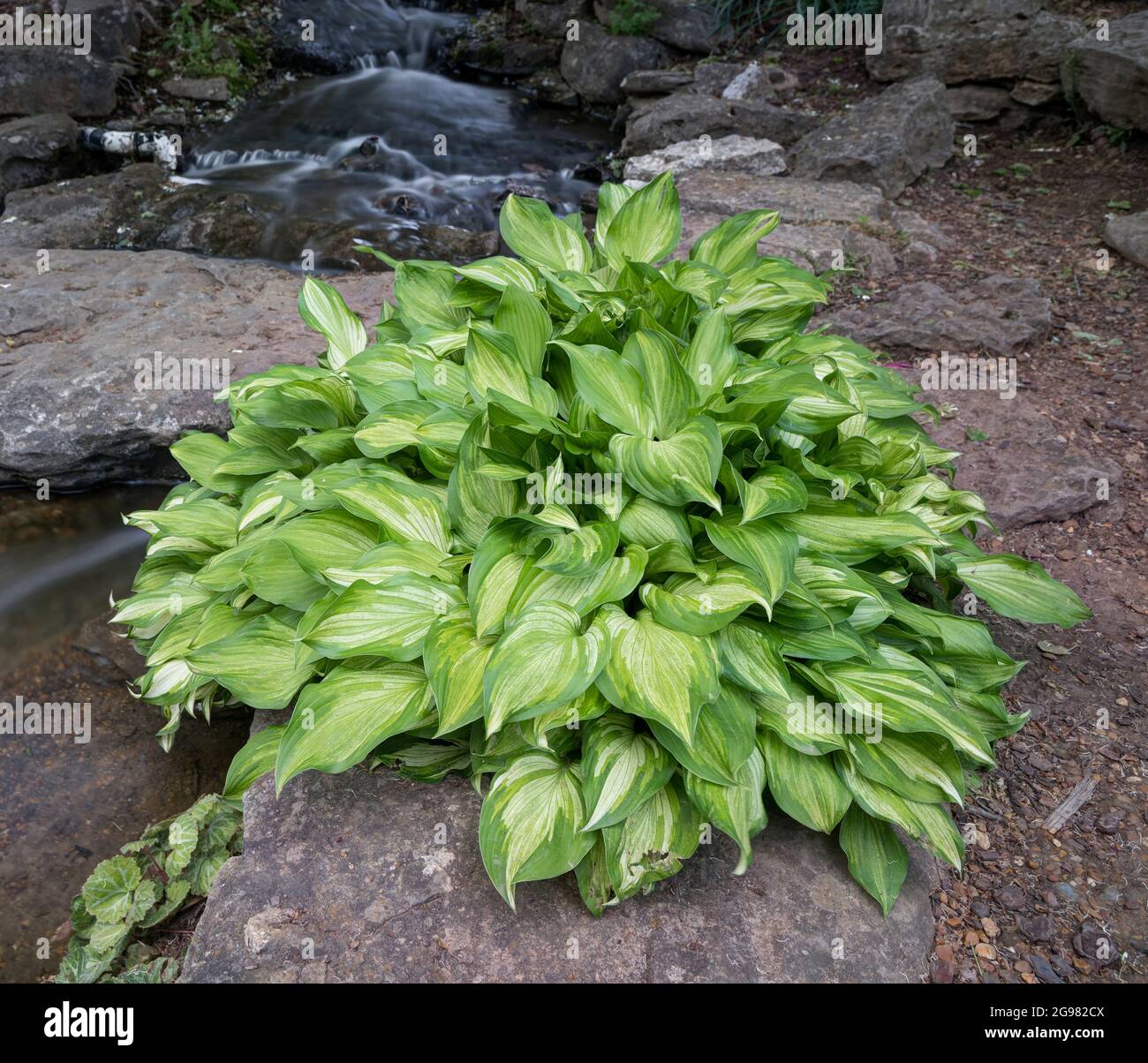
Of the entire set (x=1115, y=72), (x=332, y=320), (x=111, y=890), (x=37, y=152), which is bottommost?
(x=111, y=890)

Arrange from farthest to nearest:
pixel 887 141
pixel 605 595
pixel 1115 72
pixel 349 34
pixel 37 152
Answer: pixel 349 34, pixel 37 152, pixel 887 141, pixel 1115 72, pixel 605 595

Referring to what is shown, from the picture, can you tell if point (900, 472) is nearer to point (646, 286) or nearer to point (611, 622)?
point (646, 286)

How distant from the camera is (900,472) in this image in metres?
2.55

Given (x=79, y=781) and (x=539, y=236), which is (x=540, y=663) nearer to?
(x=539, y=236)

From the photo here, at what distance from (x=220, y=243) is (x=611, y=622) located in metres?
5.20

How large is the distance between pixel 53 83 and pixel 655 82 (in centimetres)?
550

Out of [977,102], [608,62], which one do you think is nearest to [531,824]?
[977,102]

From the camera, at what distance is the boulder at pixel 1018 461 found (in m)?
3.06

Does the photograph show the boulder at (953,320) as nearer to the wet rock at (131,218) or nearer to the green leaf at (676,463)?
the green leaf at (676,463)

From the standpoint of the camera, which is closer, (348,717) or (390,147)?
(348,717)

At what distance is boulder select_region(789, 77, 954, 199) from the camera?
5.73 meters

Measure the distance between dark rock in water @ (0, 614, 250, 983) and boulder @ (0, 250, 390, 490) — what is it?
101 centimetres

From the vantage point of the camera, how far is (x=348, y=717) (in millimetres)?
1788

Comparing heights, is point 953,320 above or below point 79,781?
above
